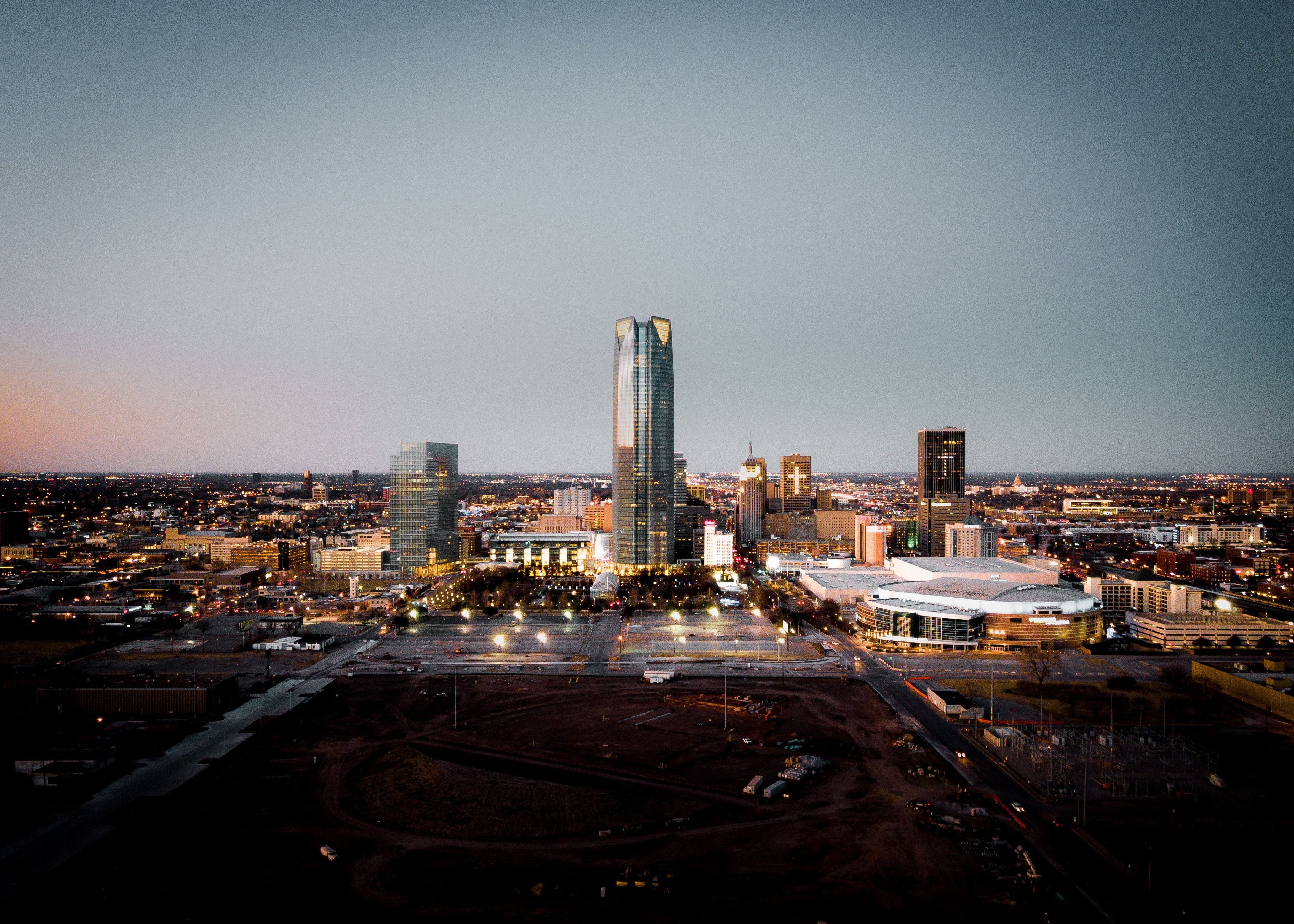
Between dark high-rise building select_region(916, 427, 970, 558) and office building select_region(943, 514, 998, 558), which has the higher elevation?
dark high-rise building select_region(916, 427, 970, 558)

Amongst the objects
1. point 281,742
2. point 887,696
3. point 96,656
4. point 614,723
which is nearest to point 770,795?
point 614,723

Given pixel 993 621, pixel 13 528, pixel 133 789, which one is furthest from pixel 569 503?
pixel 133 789

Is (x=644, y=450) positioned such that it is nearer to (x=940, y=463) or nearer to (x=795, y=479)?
(x=940, y=463)

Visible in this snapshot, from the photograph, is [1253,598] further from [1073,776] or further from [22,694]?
[22,694]

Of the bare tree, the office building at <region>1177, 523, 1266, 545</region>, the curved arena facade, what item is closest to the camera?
the bare tree

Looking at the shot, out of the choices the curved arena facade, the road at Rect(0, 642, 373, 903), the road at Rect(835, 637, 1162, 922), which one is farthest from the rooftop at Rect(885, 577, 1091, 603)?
the road at Rect(0, 642, 373, 903)

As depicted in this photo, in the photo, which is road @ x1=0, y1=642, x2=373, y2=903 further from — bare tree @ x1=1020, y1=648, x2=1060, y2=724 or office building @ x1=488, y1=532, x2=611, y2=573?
office building @ x1=488, y1=532, x2=611, y2=573

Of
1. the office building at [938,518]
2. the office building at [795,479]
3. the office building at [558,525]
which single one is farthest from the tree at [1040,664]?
the office building at [795,479]
